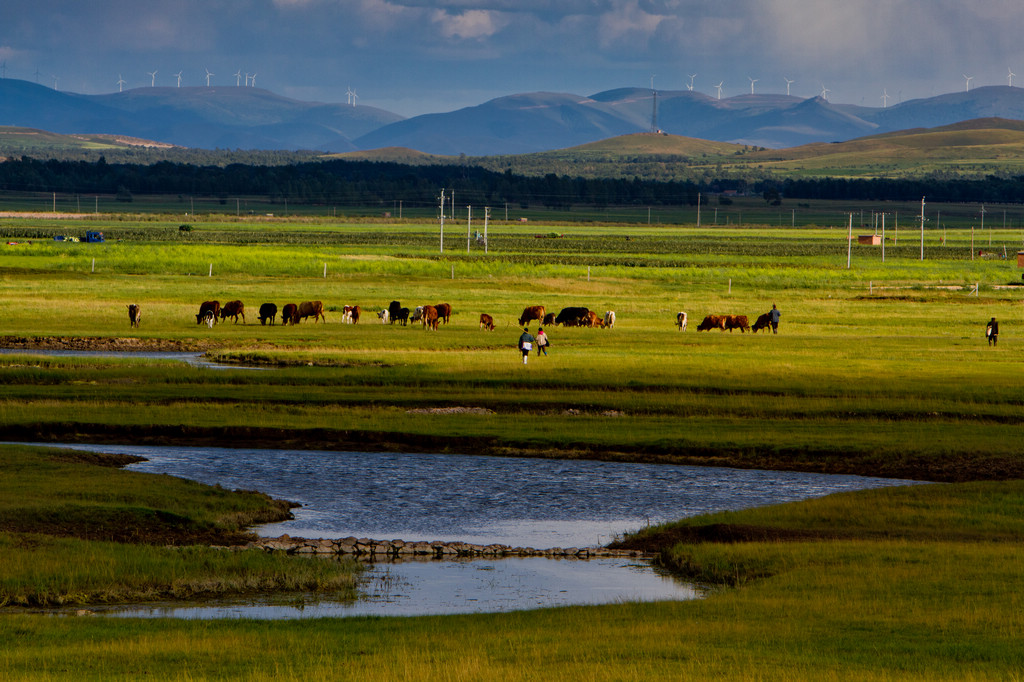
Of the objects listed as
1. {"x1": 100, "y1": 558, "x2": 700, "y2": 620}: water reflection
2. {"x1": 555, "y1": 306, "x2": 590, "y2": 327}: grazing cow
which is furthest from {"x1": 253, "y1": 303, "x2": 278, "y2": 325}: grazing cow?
{"x1": 100, "y1": 558, "x2": 700, "y2": 620}: water reflection

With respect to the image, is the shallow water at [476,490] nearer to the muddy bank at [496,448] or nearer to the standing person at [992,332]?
the muddy bank at [496,448]

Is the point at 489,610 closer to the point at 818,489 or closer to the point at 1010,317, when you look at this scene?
the point at 818,489

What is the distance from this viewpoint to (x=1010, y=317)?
7619 cm

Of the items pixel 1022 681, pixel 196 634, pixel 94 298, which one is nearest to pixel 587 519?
pixel 196 634

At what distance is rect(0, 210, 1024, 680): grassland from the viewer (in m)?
14.6

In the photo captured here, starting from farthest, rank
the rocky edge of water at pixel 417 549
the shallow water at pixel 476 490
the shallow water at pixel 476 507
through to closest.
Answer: the shallow water at pixel 476 490, the rocky edge of water at pixel 417 549, the shallow water at pixel 476 507

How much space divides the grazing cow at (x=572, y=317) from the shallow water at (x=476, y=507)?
36222mm

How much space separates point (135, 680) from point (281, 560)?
743 cm

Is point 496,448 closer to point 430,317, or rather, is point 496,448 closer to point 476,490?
point 476,490

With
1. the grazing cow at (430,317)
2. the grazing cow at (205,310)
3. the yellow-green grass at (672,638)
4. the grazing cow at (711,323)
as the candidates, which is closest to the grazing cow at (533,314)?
the grazing cow at (430,317)

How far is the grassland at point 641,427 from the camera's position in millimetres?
14578

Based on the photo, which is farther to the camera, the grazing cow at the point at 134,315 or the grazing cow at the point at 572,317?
the grazing cow at the point at 572,317

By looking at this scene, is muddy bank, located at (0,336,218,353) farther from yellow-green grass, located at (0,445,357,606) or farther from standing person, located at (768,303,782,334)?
standing person, located at (768,303,782,334)

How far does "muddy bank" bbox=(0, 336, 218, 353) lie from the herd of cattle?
6572 millimetres
